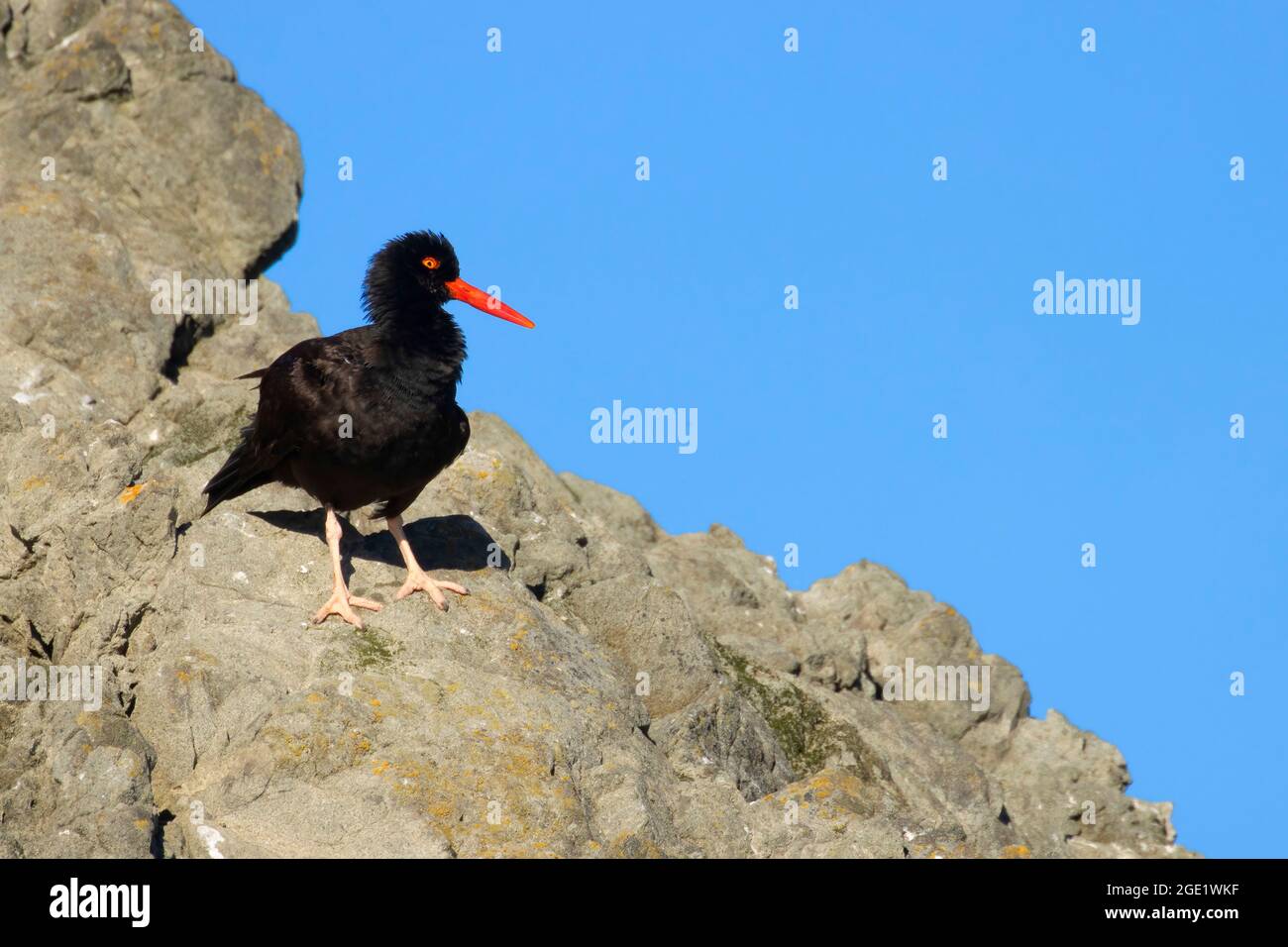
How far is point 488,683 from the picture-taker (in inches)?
543

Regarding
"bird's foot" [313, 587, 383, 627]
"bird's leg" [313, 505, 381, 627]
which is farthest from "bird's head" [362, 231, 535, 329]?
"bird's foot" [313, 587, 383, 627]

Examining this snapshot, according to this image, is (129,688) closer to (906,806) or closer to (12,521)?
(12,521)

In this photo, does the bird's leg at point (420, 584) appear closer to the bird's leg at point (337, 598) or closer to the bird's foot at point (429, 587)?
the bird's foot at point (429, 587)

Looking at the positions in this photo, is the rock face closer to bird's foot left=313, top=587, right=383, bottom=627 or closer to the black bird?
bird's foot left=313, top=587, right=383, bottom=627

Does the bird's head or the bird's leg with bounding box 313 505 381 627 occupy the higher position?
the bird's head

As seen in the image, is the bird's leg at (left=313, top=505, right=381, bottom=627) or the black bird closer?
the bird's leg at (left=313, top=505, right=381, bottom=627)

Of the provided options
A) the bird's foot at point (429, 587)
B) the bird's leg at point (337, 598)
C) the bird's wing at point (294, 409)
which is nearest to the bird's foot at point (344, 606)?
the bird's leg at point (337, 598)

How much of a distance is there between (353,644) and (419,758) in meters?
1.55

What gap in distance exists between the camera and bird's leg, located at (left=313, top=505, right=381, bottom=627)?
14.1 m

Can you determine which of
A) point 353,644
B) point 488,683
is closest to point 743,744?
→ point 488,683

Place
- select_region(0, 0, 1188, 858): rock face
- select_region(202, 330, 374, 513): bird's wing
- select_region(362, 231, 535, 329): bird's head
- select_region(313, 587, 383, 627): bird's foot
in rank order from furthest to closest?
select_region(362, 231, 535, 329): bird's head < select_region(202, 330, 374, 513): bird's wing < select_region(313, 587, 383, 627): bird's foot < select_region(0, 0, 1188, 858): rock face

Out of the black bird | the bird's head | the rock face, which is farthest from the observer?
the bird's head

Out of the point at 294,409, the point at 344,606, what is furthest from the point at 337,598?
the point at 294,409

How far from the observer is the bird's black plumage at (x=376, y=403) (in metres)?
14.7
